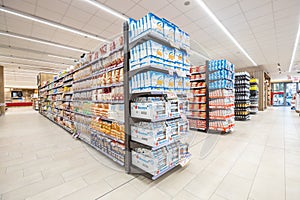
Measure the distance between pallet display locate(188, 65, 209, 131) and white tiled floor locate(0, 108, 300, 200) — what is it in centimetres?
143

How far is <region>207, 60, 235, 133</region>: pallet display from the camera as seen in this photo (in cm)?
405

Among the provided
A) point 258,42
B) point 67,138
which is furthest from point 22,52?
point 258,42

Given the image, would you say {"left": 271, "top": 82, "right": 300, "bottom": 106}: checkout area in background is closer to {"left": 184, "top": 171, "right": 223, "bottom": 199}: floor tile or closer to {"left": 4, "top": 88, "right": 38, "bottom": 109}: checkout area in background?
{"left": 184, "top": 171, "right": 223, "bottom": 199}: floor tile

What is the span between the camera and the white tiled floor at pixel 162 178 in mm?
1608

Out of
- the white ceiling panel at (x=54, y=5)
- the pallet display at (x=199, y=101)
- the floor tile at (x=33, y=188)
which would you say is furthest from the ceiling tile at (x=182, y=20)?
the floor tile at (x=33, y=188)

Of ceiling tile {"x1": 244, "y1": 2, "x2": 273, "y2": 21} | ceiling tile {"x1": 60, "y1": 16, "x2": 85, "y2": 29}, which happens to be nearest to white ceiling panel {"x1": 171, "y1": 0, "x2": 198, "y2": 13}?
ceiling tile {"x1": 244, "y1": 2, "x2": 273, "y2": 21}

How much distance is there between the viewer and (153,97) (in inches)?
73.7

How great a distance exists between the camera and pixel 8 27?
17.3 feet

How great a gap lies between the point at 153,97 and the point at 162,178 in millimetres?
1165

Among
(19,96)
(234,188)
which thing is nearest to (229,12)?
(234,188)

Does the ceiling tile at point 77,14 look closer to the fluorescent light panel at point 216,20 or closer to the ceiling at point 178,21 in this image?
the ceiling at point 178,21

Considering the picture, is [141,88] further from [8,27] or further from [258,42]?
[258,42]

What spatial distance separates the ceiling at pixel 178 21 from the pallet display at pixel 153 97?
2813 mm

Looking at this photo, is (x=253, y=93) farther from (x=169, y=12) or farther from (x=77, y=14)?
(x=77, y=14)
